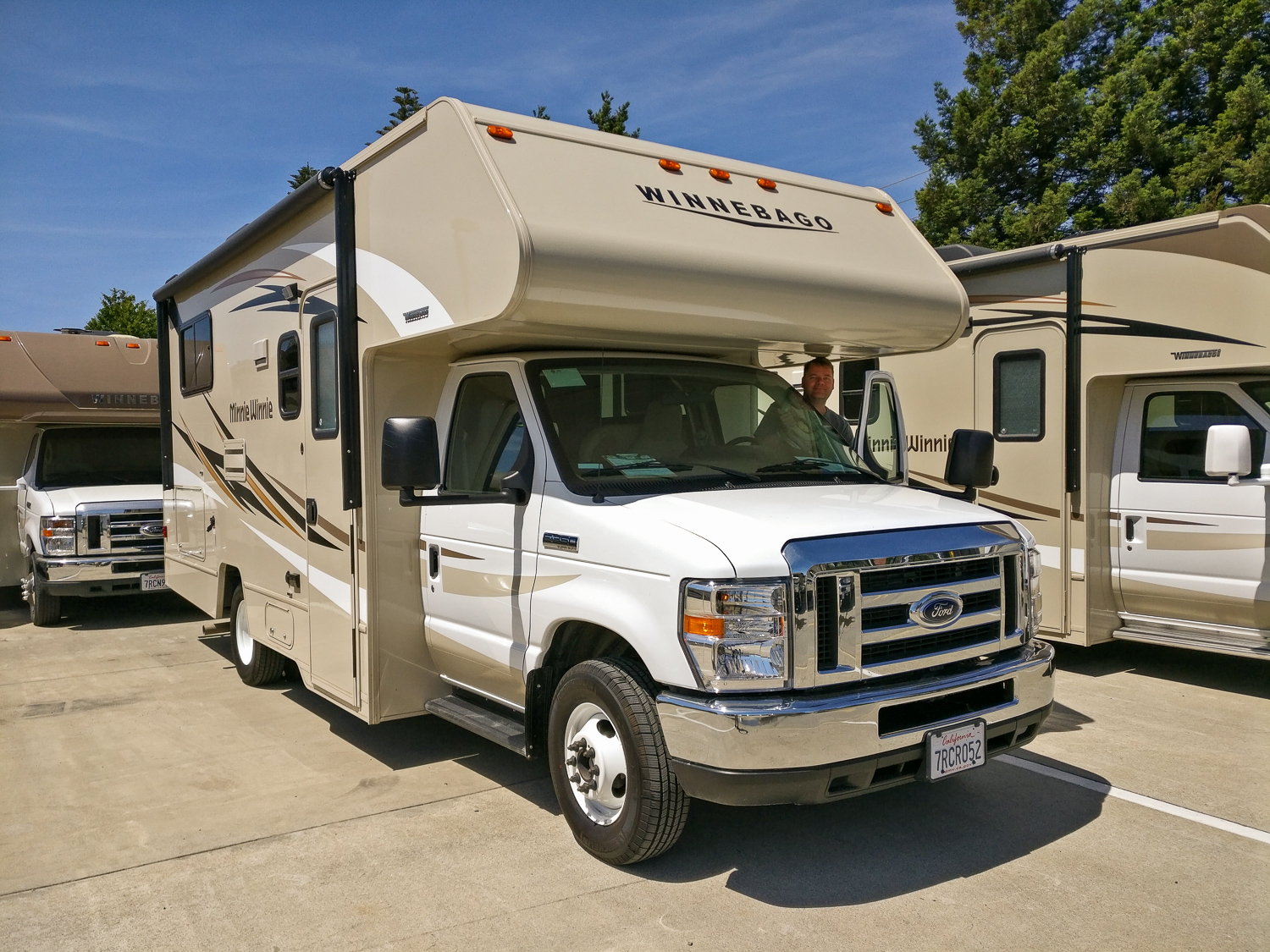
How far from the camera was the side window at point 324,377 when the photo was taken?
5.82 m

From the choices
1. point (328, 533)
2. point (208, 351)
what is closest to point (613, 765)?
point (328, 533)

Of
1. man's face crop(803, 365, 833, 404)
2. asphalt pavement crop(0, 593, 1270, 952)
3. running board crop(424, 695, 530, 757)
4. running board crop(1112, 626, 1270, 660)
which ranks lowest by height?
asphalt pavement crop(0, 593, 1270, 952)

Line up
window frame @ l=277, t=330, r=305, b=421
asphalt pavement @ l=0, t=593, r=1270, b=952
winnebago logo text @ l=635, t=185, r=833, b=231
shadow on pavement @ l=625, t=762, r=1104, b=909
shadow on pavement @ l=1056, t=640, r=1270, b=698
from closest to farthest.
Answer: asphalt pavement @ l=0, t=593, r=1270, b=952
shadow on pavement @ l=625, t=762, r=1104, b=909
winnebago logo text @ l=635, t=185, r=833, b=231
window frame @ l=277, t=330, r=305, b=421
shadow on pavement @ l=1056, t=640, r=1270, b=698

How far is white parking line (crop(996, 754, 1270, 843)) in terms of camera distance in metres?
4.75

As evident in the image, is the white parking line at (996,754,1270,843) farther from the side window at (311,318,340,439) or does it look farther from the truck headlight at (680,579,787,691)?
the side window at (311,318,340,439)

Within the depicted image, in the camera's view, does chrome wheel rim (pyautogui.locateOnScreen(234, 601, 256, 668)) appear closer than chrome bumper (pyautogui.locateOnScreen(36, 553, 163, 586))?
Yes

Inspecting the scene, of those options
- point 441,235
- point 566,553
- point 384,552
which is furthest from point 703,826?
point 441,235

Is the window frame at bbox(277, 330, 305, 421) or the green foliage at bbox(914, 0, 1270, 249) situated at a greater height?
the green foliage at bbox(914, 0, 1270, 249)

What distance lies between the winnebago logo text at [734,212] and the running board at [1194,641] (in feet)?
13.4

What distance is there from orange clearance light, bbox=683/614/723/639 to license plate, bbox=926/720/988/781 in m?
0.98

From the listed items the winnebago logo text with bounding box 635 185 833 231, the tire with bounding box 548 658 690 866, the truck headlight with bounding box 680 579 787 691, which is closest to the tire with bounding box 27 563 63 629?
the tire with bounding box 548 658 690 866

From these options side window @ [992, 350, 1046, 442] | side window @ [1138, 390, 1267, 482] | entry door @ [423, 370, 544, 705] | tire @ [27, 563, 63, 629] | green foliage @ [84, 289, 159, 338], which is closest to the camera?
entry door @ [423, 370, 544, 705]

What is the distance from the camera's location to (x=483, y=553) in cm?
513

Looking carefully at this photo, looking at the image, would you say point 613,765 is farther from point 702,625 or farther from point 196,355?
point 196,355
